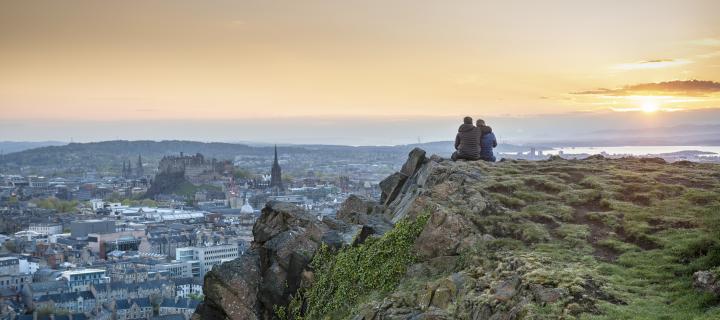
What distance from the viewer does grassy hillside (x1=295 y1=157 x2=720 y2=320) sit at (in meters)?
13.8

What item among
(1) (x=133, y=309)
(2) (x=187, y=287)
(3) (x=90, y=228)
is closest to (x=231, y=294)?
(1) (x=133, y=309)

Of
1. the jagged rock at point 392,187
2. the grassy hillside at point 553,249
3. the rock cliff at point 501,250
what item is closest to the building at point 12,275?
the jagged rock at point 392,187

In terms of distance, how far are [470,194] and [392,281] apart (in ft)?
10.4

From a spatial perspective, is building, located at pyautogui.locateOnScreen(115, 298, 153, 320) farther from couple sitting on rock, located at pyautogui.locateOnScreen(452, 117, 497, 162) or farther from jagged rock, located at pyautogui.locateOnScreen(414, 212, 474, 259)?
jagged rock, located at pyautogui.locateOnScreen(414, 212, 474, 259)

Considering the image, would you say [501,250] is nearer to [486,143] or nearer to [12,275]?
[486,143]

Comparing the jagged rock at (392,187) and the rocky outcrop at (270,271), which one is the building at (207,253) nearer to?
the jagged rock at (392,187)

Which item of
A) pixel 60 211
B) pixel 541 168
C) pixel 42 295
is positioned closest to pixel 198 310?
pixel 541 168

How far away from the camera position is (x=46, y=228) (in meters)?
162

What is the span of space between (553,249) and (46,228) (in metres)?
157

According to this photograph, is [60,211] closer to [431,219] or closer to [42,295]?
[42,295]

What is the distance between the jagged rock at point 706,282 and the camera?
13.2m

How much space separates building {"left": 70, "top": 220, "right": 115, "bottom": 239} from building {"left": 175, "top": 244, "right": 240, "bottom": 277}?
1056 inches

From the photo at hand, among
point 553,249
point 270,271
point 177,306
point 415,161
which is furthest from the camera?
point 177,306

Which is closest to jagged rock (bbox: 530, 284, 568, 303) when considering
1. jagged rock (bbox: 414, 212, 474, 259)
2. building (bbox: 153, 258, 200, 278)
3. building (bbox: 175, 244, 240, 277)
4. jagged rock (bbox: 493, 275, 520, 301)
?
jagged rock (bbox: 493, 275, 520, 301)
